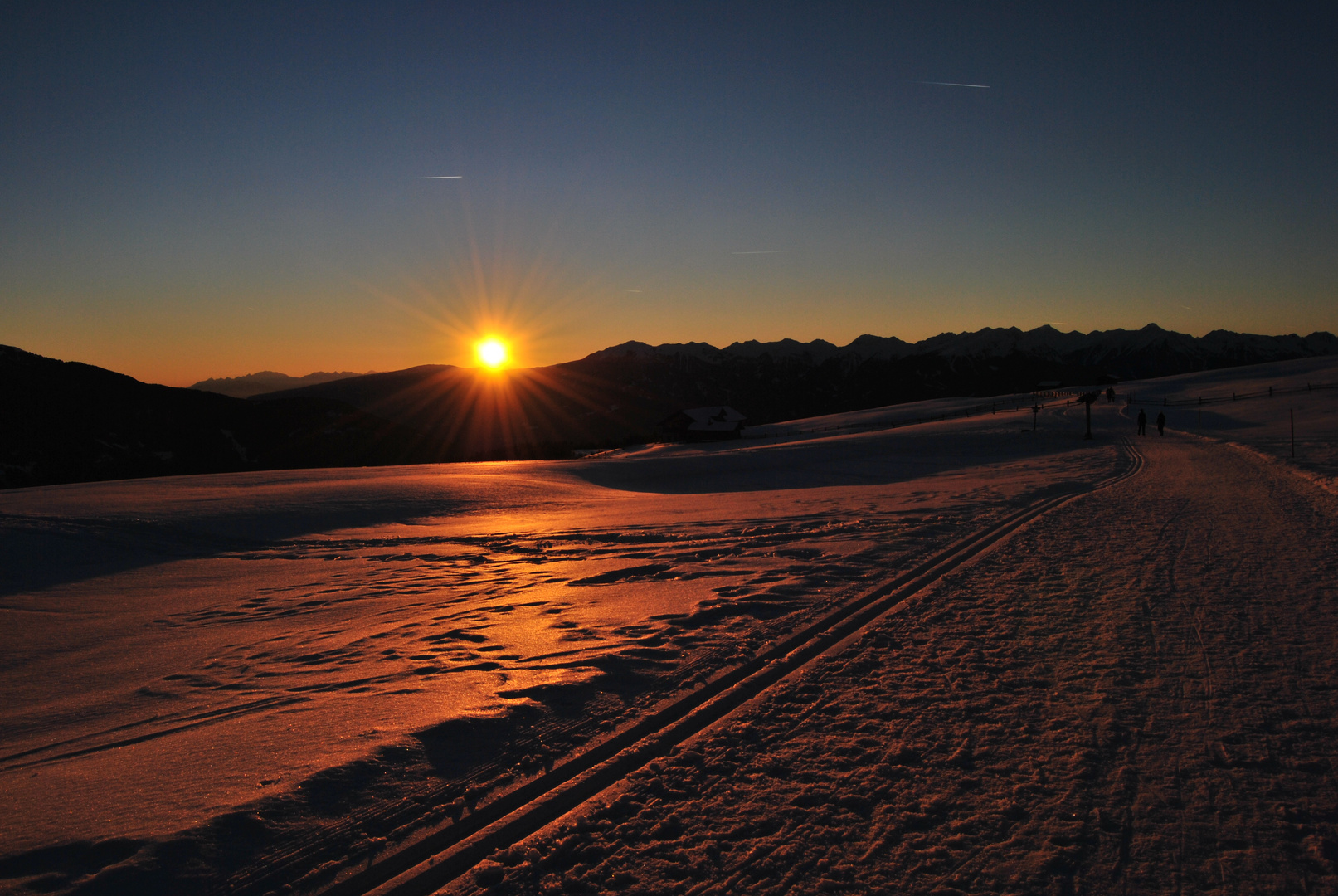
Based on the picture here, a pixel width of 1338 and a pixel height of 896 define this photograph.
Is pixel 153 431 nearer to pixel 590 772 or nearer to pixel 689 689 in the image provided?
pixel 689 689

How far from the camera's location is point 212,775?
162 inches

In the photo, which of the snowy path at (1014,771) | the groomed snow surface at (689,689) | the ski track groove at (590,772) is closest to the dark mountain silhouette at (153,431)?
the groomed snow surface at (689,689)

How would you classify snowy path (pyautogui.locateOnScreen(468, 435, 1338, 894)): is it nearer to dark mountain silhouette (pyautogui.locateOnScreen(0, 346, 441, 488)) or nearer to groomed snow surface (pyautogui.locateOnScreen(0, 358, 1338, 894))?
groomed snow surface (pyautogui.locateOnScreen(0, 358, 1338, 894))

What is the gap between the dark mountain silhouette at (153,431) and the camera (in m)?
53.8

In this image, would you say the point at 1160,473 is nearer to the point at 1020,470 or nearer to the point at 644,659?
the point at 1020,470

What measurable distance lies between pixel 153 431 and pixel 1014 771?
250ft

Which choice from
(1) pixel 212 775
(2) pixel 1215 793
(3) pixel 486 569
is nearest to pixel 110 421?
(3) pixel 486 569

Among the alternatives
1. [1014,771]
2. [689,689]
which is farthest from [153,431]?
[1014,771]

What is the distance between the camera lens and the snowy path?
127 inches

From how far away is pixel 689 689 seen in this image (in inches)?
209

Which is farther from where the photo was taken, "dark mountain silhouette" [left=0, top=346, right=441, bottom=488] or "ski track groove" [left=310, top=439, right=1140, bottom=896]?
"dark mountain silhouette" [left=0, top=346, right=441, bottom=488]

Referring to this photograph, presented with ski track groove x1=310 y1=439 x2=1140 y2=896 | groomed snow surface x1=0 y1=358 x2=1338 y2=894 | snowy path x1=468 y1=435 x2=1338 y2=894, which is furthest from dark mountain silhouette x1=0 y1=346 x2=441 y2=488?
snowy path x1=468 y1=435 x2=1338 y2=894

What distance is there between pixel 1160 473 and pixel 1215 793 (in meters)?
20.2

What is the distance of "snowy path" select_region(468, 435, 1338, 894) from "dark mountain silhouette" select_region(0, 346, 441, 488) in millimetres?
59936
